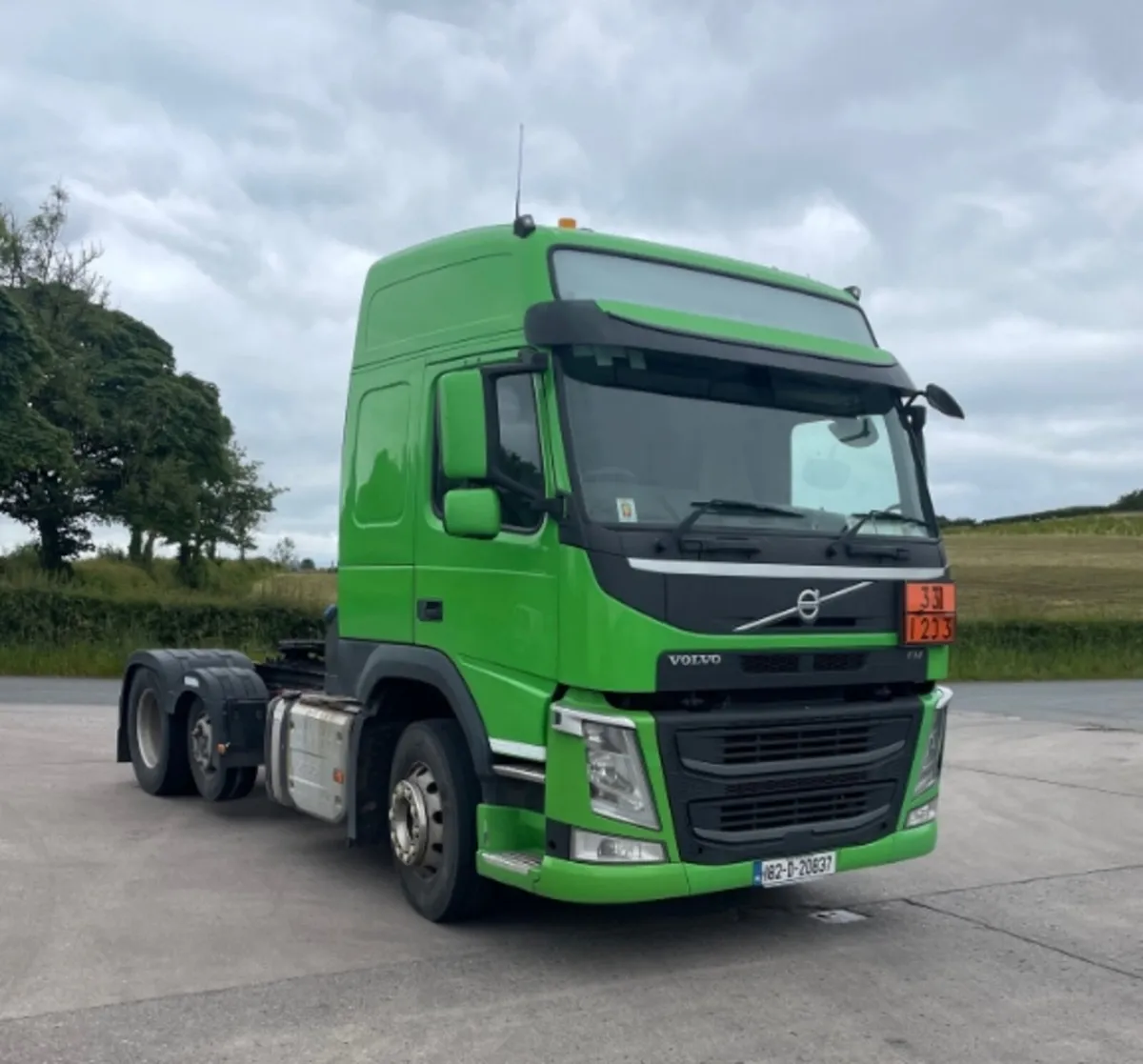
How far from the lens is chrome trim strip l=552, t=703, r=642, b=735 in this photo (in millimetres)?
5555

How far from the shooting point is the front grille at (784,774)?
18.7ft

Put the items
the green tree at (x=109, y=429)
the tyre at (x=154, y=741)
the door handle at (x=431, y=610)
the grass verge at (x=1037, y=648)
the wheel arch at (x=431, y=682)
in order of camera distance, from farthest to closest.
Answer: the green tree at (x=109, y=429) → the grass verge at (x=1037, y=648) → the tyre at (x=154, y=741) → the door handle at (x=431, y=610) → the wheel arch at (x=431, y=682)

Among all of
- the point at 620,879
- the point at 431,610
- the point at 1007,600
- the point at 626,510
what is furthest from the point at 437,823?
the point at 1007,600

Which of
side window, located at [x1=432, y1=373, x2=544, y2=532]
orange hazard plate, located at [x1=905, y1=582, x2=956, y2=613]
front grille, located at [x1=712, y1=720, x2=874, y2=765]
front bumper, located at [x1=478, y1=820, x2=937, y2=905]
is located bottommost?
front bumper, located at [x1=478, y1=820, x2=937, y2=905]

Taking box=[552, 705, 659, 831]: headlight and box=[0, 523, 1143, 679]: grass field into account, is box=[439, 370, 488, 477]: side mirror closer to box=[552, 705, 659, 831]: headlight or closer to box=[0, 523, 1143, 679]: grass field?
box=[552, 705, 659, 831]: headlight

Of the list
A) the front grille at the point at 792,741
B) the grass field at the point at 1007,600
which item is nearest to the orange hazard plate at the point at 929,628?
the front grille at the point at 792,741

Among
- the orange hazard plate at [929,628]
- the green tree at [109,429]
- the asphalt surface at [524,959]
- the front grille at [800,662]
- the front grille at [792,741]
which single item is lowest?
the asphalt surface at [524,959]

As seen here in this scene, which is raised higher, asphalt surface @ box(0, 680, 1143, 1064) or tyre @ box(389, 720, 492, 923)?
tyre @ box(389, 720, 492, 923)

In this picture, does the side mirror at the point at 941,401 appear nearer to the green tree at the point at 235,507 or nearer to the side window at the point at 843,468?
the side window at the point at 843,468

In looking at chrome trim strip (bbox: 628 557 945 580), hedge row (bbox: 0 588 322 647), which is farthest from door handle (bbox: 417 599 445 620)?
hedge row (bbox: 0 588 322 647)

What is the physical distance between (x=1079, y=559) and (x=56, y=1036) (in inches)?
1666

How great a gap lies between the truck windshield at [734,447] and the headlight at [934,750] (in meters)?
0.85

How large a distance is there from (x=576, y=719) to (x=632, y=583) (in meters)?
0.61

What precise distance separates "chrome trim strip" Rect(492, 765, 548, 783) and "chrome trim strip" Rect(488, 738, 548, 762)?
46 millimetres
